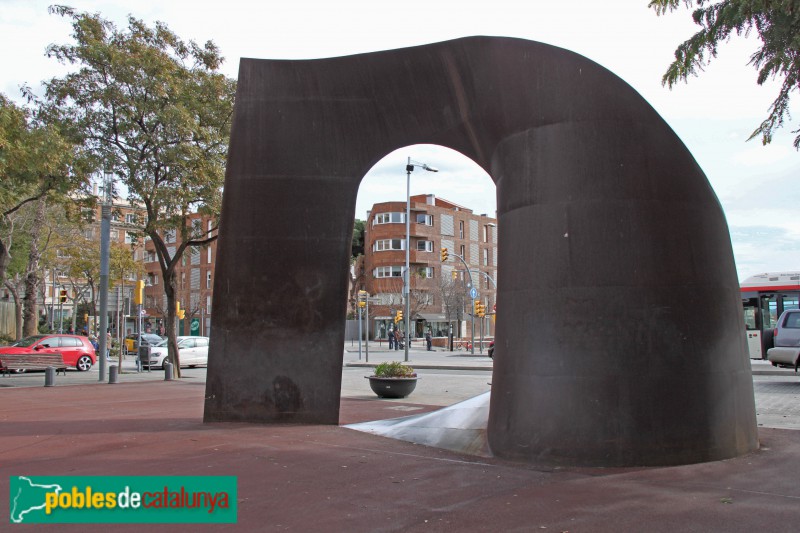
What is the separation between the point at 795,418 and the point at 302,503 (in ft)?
32.5

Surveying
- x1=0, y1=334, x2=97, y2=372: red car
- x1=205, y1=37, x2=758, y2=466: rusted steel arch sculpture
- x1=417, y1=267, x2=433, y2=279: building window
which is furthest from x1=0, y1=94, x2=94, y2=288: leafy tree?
x1=417, y1=267, x2=433, y2=279: building window

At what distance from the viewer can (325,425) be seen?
10.1 meters

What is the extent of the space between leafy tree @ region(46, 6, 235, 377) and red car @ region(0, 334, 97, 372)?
9629 millimetres

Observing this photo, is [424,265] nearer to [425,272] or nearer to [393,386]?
[425,272]

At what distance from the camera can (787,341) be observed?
17.9 metres

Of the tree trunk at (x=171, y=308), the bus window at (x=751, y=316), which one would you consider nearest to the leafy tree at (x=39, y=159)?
the tree trunk at (x=171, y=308)

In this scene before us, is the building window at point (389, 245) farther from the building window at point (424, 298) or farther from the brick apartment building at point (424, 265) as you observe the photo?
the building window at point (424, 298)

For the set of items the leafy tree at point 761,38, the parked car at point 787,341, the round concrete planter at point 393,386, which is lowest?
the round concrete planter at point 393,386

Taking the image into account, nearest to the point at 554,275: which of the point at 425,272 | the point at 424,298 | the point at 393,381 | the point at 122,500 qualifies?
the point at 122,500

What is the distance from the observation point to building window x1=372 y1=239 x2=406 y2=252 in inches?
2767

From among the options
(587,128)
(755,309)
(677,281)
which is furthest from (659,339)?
(755,309)

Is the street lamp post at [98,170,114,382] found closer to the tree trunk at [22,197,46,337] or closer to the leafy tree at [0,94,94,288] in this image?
the leafy tree at [0,94,94,288]

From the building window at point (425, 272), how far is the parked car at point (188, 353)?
42.0 metres

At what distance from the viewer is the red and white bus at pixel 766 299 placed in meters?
23.2
